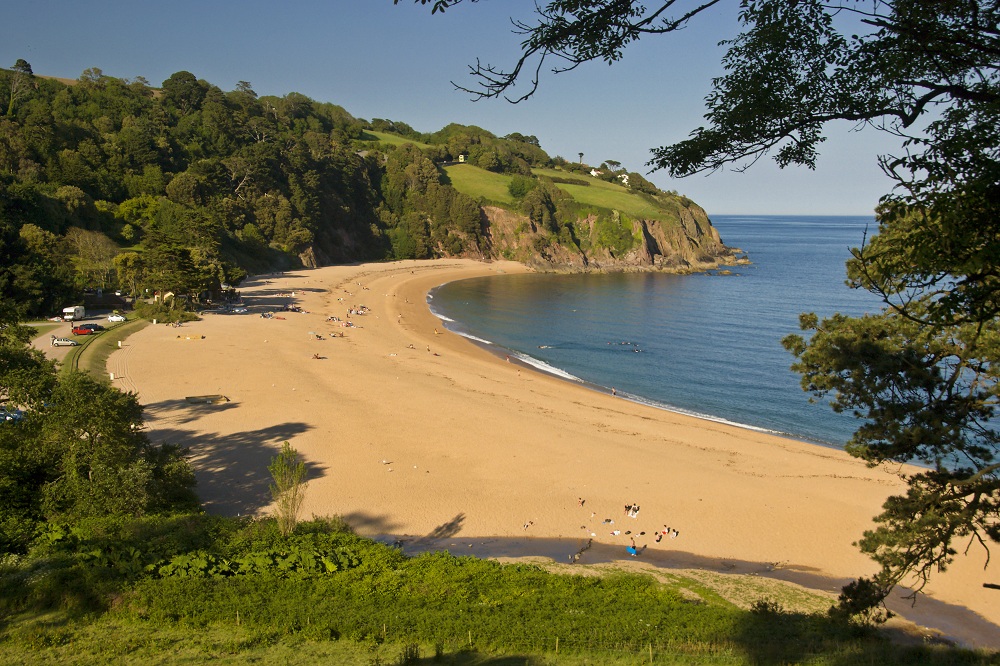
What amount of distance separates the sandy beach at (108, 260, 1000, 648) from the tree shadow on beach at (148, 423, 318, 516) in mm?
64

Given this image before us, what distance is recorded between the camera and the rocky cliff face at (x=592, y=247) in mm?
99688

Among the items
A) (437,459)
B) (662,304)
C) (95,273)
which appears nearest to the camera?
(437,459)

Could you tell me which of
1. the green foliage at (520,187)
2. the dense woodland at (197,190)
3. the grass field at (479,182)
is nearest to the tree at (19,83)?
the dense woodland at (197,190)

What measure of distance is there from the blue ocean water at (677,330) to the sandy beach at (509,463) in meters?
3.53

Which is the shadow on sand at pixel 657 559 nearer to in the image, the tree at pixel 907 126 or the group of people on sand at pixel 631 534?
the group of people on sand at pixel 631 534

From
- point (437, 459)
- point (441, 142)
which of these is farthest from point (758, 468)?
point (441, 142)

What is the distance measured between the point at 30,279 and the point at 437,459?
3005cm

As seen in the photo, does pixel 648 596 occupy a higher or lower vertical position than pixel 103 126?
lower

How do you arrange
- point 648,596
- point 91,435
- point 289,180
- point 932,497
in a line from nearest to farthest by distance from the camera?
point 932,497
point 648,596
point 91,435
point 289,180

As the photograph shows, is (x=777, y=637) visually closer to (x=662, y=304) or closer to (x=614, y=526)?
(x=614, y=526)

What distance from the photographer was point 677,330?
157ft

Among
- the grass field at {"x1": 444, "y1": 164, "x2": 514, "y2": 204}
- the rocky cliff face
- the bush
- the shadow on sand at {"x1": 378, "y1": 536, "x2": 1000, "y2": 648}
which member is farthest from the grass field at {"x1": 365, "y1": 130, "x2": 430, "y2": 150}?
the shadow on sand at {"x1": 378, "y1": 536, "x2": 1000, "y2": 648}

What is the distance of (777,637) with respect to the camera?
379 inches

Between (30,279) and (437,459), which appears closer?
(437,459)
